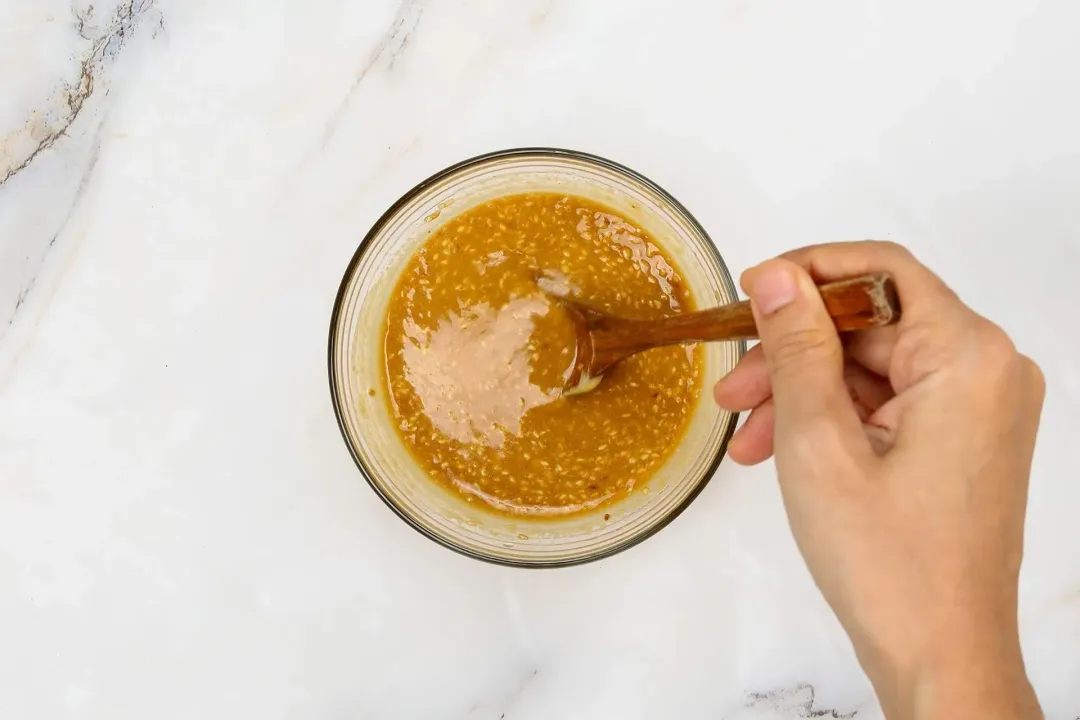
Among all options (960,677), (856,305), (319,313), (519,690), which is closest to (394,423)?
(319,313)

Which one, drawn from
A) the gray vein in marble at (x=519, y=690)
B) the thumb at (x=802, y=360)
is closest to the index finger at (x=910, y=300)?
the thumb at (x=802, y=360)

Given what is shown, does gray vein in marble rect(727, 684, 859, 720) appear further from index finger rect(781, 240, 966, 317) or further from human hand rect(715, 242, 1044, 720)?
index finger rect(781, 240, 966, 317)

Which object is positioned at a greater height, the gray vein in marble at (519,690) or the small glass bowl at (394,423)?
the small glass bowl at (394,423)

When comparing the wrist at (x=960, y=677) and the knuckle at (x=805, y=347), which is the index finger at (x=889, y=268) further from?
the wrist at (x=960, y=677)

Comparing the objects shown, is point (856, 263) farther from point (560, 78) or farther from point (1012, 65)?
point (1012, 65)

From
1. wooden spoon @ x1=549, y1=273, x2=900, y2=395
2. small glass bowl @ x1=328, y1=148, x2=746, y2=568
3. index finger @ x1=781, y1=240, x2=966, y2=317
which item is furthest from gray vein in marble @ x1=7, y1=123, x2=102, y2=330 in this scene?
index finger @ x1=781, y1=240, x2=966, y2=317

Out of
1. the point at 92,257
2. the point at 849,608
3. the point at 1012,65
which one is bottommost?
the point at 849,608

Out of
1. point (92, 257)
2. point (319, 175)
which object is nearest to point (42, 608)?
point (92, 257)

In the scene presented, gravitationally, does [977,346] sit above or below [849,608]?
above
